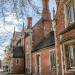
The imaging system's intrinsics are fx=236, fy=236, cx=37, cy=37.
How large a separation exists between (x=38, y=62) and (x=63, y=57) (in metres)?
14.7

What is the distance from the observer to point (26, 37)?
1599 inches

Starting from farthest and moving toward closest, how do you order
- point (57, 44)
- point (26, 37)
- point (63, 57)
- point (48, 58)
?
point (26, 37) → point (48, 58) → point (57, 44) → point (63, 57)

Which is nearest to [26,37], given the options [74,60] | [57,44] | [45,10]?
[45,10]

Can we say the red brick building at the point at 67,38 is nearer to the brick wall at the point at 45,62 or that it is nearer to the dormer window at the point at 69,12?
the dormer window at the point at 69,12

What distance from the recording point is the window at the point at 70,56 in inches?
691

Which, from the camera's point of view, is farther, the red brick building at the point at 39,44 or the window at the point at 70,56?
the red brick building at the point at 39,44

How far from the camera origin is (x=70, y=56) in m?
17.9

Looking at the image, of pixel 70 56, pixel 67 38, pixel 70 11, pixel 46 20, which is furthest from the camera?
pixel 46 20

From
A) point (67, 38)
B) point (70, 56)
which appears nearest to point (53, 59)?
point (70, 56)

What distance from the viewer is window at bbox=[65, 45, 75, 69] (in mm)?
17547

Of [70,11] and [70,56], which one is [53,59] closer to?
[70,56]

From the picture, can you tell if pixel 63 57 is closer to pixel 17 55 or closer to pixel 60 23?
pixel 60 23

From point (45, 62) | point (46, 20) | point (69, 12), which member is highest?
point (46, 20)

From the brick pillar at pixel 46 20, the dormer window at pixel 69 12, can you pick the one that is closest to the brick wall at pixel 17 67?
the brick pillar at pixel 46 20
